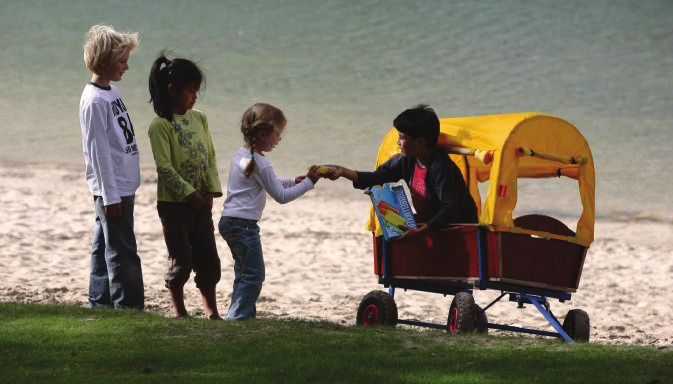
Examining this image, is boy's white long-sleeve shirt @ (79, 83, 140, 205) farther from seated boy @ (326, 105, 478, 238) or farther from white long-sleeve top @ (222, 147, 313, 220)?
seated boy @ (326, 105, 478, 238)

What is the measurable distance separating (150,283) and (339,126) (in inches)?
584

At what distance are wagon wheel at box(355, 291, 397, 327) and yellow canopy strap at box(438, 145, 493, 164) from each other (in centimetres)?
99

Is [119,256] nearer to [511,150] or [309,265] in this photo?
[511,150]

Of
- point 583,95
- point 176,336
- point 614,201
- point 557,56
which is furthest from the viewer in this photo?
point 557,56

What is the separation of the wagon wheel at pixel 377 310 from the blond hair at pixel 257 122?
1.19 meters

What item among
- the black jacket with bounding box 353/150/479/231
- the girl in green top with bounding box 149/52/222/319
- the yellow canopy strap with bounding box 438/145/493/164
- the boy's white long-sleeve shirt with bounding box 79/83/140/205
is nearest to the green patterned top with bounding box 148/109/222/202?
the girl in green top with bounding box 149/52/222/319

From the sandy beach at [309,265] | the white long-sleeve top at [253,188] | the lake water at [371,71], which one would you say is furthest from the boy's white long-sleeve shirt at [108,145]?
the lake water at [371,71]

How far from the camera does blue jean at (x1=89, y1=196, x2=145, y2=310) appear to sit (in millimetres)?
6172

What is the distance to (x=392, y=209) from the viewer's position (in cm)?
638

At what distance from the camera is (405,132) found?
622cm

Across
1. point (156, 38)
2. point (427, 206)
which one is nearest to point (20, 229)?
point (427, 206)

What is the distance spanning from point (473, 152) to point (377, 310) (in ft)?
3.82

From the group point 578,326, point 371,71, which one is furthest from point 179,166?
point 371,71

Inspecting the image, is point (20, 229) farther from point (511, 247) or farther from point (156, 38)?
point (156, 38)
